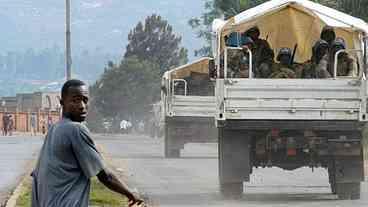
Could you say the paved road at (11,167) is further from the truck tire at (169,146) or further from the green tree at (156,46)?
the green tree at (156,46)

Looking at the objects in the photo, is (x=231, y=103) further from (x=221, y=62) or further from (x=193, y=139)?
(x=193, y=139)

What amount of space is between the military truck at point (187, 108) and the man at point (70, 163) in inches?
961

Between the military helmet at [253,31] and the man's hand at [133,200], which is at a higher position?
the military helmet at [253,31]

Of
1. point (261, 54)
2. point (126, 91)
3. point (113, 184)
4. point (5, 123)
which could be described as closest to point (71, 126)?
point (113, 184)

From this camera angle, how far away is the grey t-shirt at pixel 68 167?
284 inches

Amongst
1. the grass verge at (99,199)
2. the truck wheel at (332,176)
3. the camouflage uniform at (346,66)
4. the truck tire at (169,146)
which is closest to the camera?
the grass verge at (99,199)

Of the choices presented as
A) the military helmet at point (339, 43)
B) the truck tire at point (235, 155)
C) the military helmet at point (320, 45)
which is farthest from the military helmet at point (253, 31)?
the truck tire at point (235, 155)

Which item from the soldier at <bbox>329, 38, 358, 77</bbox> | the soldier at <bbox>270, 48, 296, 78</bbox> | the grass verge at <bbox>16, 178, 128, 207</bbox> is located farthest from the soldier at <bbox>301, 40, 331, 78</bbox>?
the grass verge at <bbox>16, 178, 128, 207</bbox>

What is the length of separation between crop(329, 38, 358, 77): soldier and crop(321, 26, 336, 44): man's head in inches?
13.5

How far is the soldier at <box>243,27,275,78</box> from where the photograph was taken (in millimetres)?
18406

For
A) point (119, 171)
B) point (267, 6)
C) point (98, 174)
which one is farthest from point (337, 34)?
point (98, 174)

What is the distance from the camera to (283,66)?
1867cm

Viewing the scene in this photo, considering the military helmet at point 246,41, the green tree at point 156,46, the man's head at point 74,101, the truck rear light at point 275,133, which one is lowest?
the truck rear light at point 275,133

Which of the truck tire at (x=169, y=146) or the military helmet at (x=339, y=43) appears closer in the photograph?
the military helmet at (x=339, y=43)
